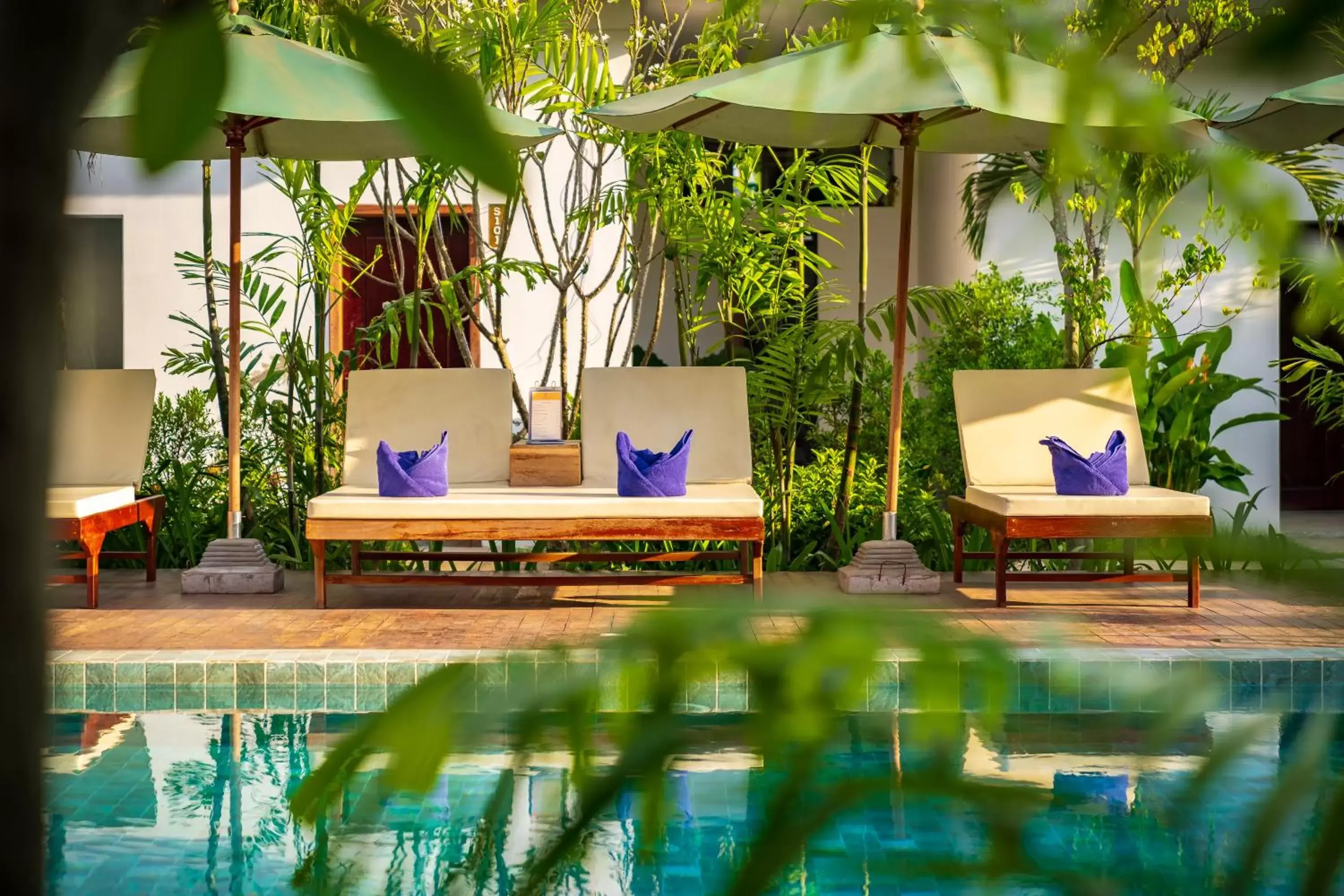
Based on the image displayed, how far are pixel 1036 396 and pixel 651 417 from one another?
1891 millimetres

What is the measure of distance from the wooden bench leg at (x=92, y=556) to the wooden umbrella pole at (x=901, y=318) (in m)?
3.48

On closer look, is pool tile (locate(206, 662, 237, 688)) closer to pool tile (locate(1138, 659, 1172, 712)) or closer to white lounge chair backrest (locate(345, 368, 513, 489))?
white lounge chair backrest (locate(345, 368, 513, 489))

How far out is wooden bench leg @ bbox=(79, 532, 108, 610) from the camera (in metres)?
5.73

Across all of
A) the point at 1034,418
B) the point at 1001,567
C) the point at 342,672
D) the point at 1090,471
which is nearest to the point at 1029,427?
the point at 1034,418

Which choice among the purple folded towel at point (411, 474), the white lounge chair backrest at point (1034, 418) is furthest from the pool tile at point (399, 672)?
the white lounge chair backrest at point (1034, 418)

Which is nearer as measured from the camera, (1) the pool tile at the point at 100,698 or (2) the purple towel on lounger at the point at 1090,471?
(1) the pool tile at the point at 100,698

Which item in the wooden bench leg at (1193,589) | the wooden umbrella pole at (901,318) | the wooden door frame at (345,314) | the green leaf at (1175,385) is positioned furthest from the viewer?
the wooden door frame at (345,314)

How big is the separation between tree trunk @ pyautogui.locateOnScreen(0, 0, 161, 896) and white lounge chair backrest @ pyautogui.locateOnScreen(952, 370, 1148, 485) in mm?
6534

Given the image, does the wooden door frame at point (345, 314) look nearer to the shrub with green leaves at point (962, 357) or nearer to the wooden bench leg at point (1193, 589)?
the shrub with green leaves at point (962, 357)

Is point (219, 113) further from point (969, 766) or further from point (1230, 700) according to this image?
point (1230, 700)

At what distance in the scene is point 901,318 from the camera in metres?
6.27

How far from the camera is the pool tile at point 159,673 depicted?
476cm

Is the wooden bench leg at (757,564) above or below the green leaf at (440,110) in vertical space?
below

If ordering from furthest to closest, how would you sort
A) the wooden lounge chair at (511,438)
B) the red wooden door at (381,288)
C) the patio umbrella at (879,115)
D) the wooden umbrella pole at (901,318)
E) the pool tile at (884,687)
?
the red wooden door at (381,288) < the wooden umbrella pole at (901,318) < the wooden lounge chair at (511,438) < the patio umbrella at (879,115) < the pool tile at (884,687)
